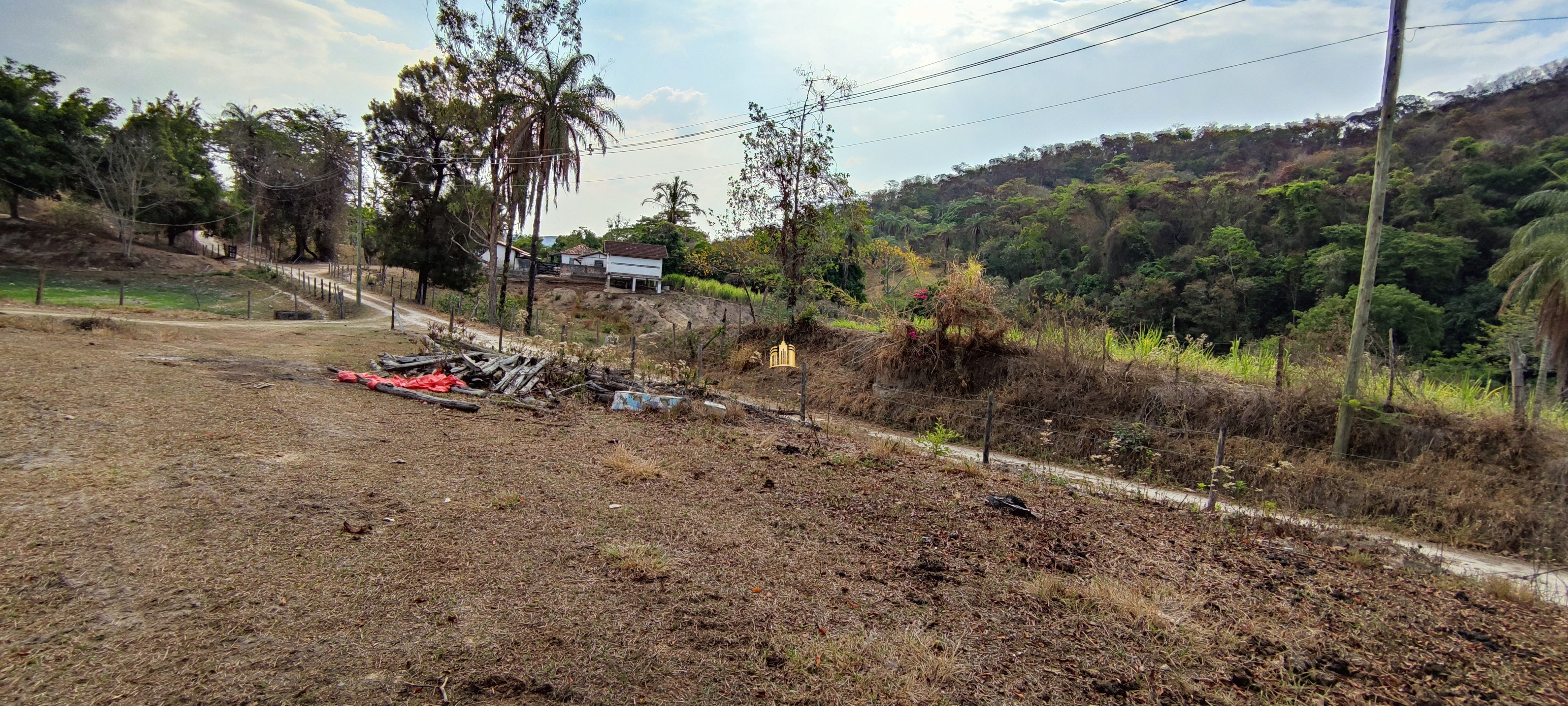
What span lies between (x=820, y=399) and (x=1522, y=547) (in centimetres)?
1068

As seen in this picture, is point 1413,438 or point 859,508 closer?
point 859,508

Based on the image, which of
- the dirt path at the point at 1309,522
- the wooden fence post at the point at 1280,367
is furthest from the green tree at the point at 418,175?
the wooden fence post at the point at 1280,367

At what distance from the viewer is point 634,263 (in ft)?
146

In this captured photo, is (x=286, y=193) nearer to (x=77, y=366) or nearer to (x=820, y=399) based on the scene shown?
(x=77, y=366)

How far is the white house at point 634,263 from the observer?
4431 centimetres

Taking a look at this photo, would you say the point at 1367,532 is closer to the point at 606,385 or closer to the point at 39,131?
the point at 606,385

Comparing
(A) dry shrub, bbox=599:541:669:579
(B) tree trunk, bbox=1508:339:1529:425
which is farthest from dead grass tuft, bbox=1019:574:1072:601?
(B) tree trunk, bbox=1508:339:1529:425

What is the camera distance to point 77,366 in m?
9.55

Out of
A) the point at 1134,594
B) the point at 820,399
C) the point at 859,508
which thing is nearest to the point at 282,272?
the point at 820,399

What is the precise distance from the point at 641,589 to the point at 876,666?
1.75 m

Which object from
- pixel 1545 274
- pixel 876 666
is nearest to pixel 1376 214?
pixel 1545 274

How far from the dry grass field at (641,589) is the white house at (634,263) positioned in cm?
3692

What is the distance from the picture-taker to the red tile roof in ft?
145

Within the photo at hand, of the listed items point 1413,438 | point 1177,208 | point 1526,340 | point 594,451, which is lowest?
point 594,451
